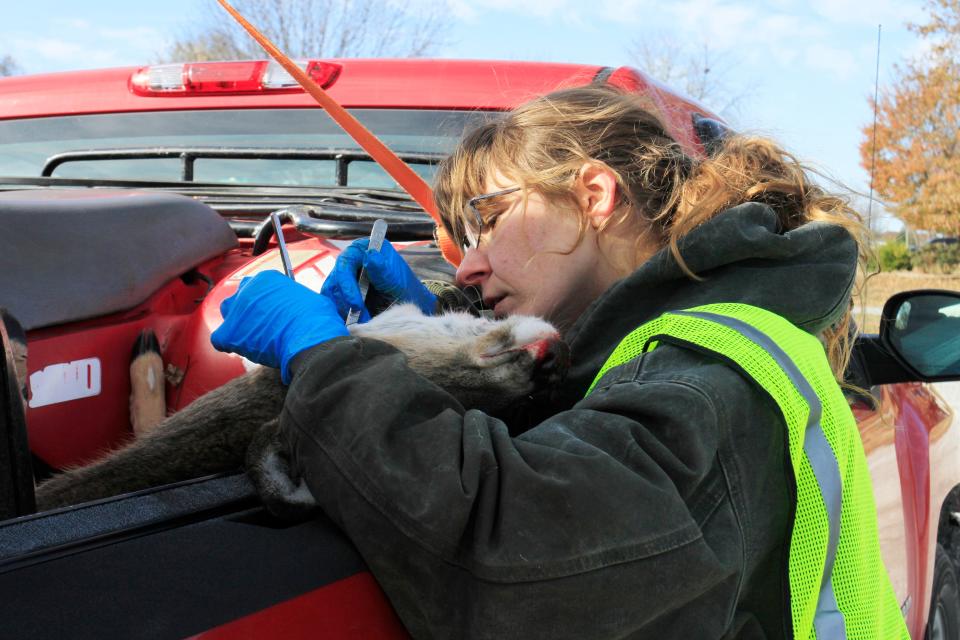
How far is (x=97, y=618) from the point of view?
850 millimetres

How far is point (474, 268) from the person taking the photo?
1.94 meters

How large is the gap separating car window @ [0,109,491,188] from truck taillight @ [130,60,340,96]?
0.09 m

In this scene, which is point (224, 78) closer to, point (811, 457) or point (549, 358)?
point (549, 358)

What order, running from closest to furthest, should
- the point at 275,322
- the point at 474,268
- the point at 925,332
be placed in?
1. the point at 275,322
2. the point at 474,268
3. the point at 925,332

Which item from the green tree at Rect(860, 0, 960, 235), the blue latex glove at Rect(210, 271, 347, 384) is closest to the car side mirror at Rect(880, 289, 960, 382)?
the blue latex glove at Rect(210, 271, 347, 384)

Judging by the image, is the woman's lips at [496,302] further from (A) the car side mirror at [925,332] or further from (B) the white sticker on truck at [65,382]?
(A) the car side mirror at [925,332]

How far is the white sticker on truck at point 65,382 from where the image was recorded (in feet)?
5.80

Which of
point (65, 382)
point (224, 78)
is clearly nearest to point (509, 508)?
point (65, 382)

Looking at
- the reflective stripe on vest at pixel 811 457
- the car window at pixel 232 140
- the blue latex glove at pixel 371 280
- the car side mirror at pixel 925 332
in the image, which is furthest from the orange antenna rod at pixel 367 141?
the car side mirror at pixel 925 332

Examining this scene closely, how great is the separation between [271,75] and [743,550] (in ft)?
8.09

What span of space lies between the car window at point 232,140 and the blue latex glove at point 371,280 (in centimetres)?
96

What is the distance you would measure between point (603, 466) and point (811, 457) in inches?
16.0

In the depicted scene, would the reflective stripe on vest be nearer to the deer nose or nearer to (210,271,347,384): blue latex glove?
the deer nose

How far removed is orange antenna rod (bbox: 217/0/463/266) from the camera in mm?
2172
